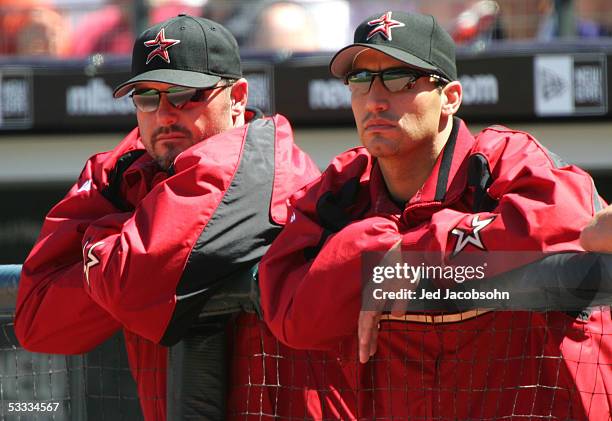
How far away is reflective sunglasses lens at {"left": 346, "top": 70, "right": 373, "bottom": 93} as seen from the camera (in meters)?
2.44

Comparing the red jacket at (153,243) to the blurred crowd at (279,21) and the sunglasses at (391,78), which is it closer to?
the sunglasses at (391,78)

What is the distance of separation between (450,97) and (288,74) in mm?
3804

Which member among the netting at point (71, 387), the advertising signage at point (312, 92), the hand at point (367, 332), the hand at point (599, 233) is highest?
the advertising signage at point (312, 92)

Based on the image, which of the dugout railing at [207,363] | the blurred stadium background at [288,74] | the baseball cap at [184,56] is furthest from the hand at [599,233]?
the blurred stadium background at [288,74]

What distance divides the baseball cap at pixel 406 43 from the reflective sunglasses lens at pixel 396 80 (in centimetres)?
4

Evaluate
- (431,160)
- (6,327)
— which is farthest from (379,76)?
(6,327)

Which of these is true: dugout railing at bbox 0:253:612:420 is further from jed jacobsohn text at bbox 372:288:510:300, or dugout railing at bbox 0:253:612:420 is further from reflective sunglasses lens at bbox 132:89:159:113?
reflective sunglasses lens at bbox 132:89:159:113

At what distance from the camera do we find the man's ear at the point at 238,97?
287 cm

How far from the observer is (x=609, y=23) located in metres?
6.40

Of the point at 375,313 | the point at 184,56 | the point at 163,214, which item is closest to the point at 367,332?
the point at 375,313

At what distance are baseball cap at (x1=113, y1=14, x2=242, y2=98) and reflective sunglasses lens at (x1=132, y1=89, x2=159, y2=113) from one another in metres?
0.04

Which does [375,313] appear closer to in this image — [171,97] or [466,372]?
[466,372]

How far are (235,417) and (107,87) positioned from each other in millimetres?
4217

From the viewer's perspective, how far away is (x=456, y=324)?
2146 millimetres
